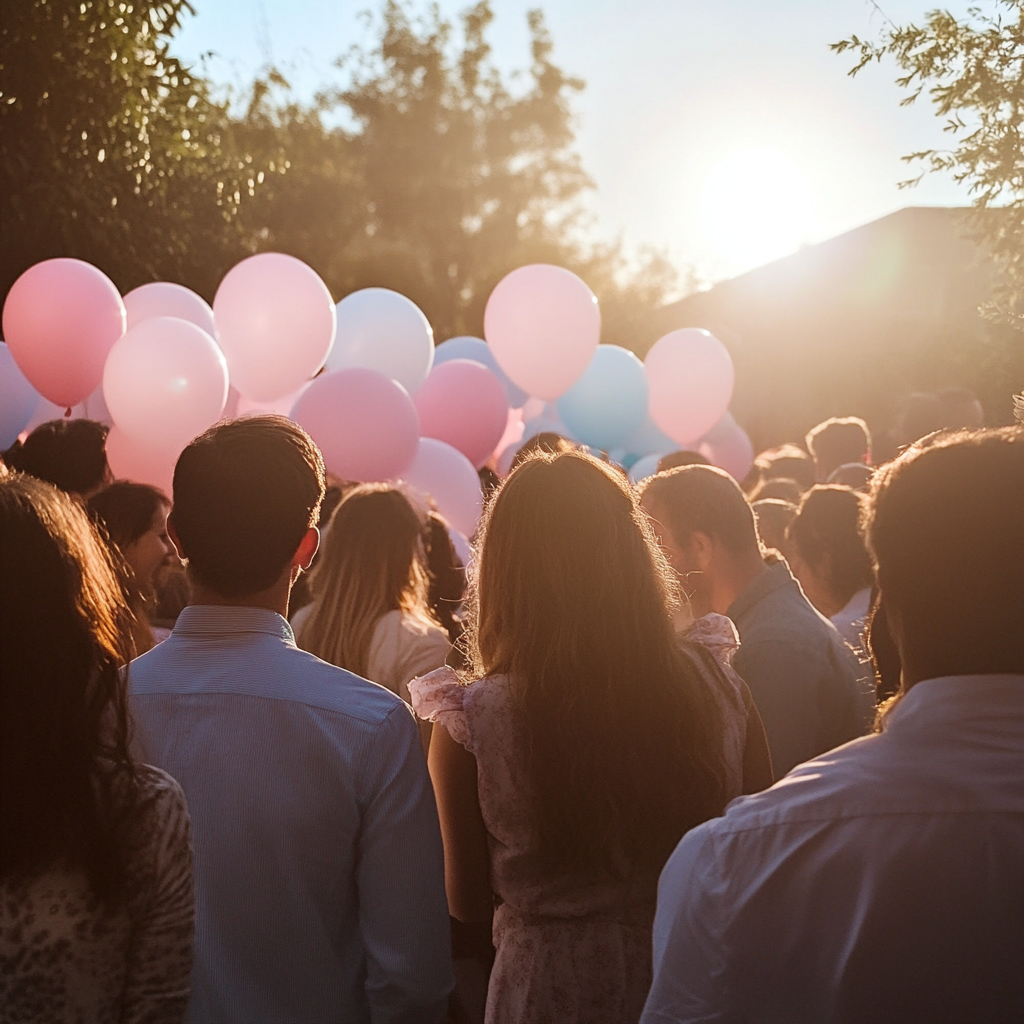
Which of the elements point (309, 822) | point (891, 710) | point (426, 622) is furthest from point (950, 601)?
point (426, 622)

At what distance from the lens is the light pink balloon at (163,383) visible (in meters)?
5.35

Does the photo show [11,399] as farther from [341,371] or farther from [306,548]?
[306,548]

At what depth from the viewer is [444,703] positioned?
1.81 metres

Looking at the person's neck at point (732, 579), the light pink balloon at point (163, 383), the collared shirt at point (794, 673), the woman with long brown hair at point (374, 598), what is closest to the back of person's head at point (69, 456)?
the woman with long brown hair at point (374, 598)

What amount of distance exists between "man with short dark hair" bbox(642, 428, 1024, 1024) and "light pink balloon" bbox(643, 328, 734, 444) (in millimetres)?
6505

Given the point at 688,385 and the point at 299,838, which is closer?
the point at 299,838

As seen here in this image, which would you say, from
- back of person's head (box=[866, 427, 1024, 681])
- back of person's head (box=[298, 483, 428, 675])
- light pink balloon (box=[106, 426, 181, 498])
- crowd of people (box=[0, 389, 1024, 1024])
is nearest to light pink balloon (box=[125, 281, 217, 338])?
light pink balloon (box=[106, 426, 181, 498])

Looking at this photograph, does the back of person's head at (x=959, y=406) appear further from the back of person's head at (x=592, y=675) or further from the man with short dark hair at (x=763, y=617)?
the back of person's head at (x=592, y=675)

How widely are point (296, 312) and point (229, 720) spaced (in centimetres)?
471

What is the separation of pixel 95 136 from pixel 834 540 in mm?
9430

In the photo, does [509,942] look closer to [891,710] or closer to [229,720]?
[229,720]

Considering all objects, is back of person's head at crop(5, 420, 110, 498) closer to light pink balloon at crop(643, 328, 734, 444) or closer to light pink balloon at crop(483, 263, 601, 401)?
light pink balloon at crop(483, 263, 601, 401)

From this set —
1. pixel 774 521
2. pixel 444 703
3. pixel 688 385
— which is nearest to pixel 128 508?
pixel 444 703

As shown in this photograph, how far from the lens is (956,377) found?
5891 millimetres
